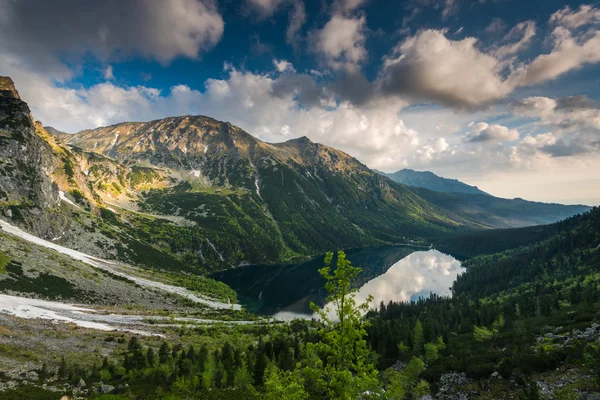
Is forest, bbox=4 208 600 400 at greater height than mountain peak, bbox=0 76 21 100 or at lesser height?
lesser

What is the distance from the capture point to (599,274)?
103 metres

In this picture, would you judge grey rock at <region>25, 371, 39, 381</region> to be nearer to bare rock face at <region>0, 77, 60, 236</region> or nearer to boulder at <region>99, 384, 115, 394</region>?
boulder at <region>99, 384, 115, 394</region>

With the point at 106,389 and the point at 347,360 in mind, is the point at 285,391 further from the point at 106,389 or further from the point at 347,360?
the point at 106,389

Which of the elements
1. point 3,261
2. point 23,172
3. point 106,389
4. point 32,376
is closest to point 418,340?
point 106,389

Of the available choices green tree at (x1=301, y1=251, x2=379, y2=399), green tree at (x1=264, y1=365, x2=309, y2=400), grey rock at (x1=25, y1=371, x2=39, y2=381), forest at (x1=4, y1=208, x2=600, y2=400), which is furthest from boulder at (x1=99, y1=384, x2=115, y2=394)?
green tree at (x1=301, y1=251, x2=379, y2=399)

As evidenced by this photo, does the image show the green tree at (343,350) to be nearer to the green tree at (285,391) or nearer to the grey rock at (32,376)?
the green tree at (285,391)

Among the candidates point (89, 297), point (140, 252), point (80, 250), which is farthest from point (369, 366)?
point (140, 252)

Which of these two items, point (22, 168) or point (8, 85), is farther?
point (8, 85)

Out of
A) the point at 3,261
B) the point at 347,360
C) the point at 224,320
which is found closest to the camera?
the point at 347,360

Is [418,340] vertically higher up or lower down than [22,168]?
lower down

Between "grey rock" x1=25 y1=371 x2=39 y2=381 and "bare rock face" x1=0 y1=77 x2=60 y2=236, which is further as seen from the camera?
"bare rock face" x1=0 y1=77 x2=60 y2=236

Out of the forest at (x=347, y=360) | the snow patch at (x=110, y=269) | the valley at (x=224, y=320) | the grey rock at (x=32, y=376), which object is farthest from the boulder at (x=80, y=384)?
the snow patch at (x=110, y=269)

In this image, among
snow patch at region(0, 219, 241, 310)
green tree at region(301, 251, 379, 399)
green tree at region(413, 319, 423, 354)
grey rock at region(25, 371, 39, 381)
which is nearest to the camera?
green tree at region(301, 251, 379, 399)

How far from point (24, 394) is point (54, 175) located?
206m
